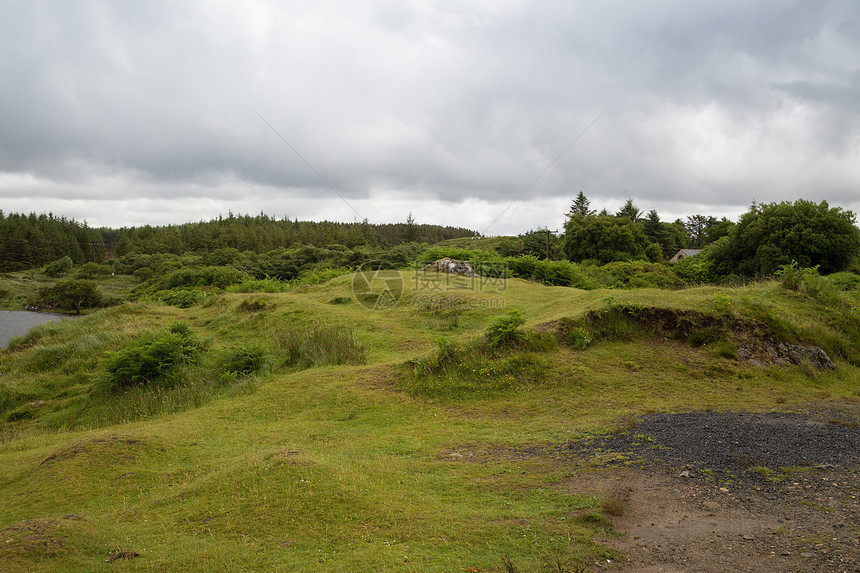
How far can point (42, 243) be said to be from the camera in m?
78.2

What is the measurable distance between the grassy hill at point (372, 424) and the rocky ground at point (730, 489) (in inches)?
12.0

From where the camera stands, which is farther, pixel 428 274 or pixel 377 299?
pixel 428 274

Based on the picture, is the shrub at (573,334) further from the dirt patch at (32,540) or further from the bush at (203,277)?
the bush at (203,277)

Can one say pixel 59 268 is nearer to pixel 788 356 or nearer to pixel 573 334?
pixel 573 334

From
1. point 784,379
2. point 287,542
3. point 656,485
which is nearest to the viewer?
point 287,542

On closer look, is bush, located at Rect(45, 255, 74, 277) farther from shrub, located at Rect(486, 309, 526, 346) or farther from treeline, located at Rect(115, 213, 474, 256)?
shrub, located at Rect(486, 309, 526, 346)

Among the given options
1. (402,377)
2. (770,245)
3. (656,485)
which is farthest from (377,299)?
(770,245)

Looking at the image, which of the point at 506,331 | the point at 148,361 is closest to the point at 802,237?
the point at 506,331

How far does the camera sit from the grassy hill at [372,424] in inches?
174

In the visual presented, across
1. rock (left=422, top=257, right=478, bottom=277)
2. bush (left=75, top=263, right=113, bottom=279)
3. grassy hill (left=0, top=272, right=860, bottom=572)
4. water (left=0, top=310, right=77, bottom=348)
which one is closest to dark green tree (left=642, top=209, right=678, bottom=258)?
rock (left=422, top=257, right=478, bottom=277)

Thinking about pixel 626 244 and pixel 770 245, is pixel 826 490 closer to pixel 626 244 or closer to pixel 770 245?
pixel 770 245

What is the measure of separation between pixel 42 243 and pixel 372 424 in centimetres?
9304

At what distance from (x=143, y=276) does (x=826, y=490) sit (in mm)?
81029

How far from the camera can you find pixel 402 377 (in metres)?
11.2
